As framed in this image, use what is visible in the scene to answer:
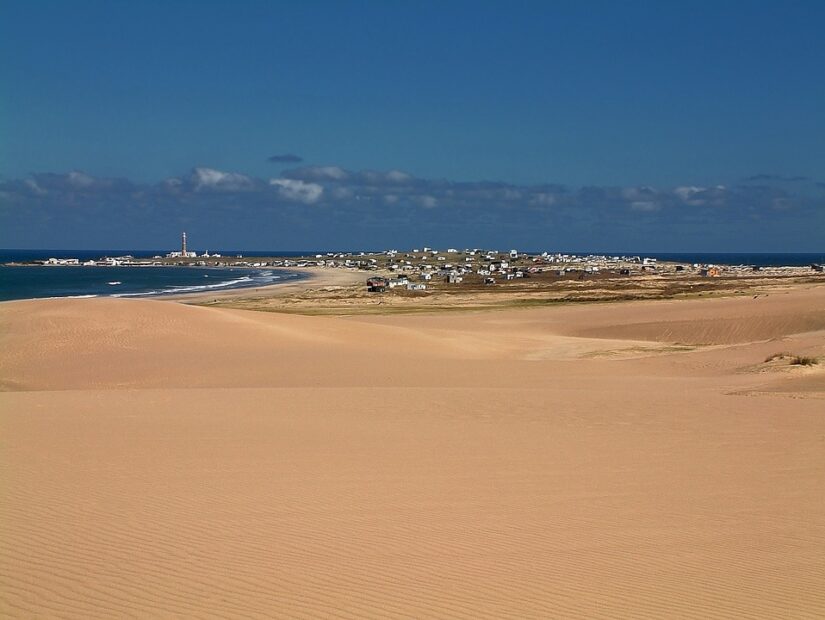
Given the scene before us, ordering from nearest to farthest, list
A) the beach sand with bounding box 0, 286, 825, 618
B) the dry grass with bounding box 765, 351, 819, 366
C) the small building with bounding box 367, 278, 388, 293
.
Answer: the beach sand with bounding box 0, 286, 825, 618 < the dry grass with bounding box 765, 351, 819, 366 < the small building with bounding box 367, 278, 388, 293

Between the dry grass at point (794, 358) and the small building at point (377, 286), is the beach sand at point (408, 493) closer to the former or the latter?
the dry grass at point (794, 358)

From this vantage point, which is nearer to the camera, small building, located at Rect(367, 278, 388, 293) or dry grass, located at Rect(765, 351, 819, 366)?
dry grass, located at Rect(765, 351, 819, 366)

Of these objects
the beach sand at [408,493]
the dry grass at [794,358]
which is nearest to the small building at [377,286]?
the dry grass at [794,358]

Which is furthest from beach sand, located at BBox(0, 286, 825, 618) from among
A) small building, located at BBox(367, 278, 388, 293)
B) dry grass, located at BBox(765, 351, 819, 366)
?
small building, located at BBox(367, 278, 388, 293)

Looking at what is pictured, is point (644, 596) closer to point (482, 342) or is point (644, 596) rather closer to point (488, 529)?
point (488, 529)

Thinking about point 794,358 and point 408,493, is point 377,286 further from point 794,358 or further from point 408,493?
point 408,493

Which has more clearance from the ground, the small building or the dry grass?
the small building

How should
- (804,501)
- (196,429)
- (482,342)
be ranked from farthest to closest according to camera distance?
(482,342) → (196,429) → (804,501)

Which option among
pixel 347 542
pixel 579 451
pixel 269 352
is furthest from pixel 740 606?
pixel 269 352

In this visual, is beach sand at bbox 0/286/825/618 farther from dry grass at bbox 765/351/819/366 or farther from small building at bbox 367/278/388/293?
small building at bbox 367/278/388/293
